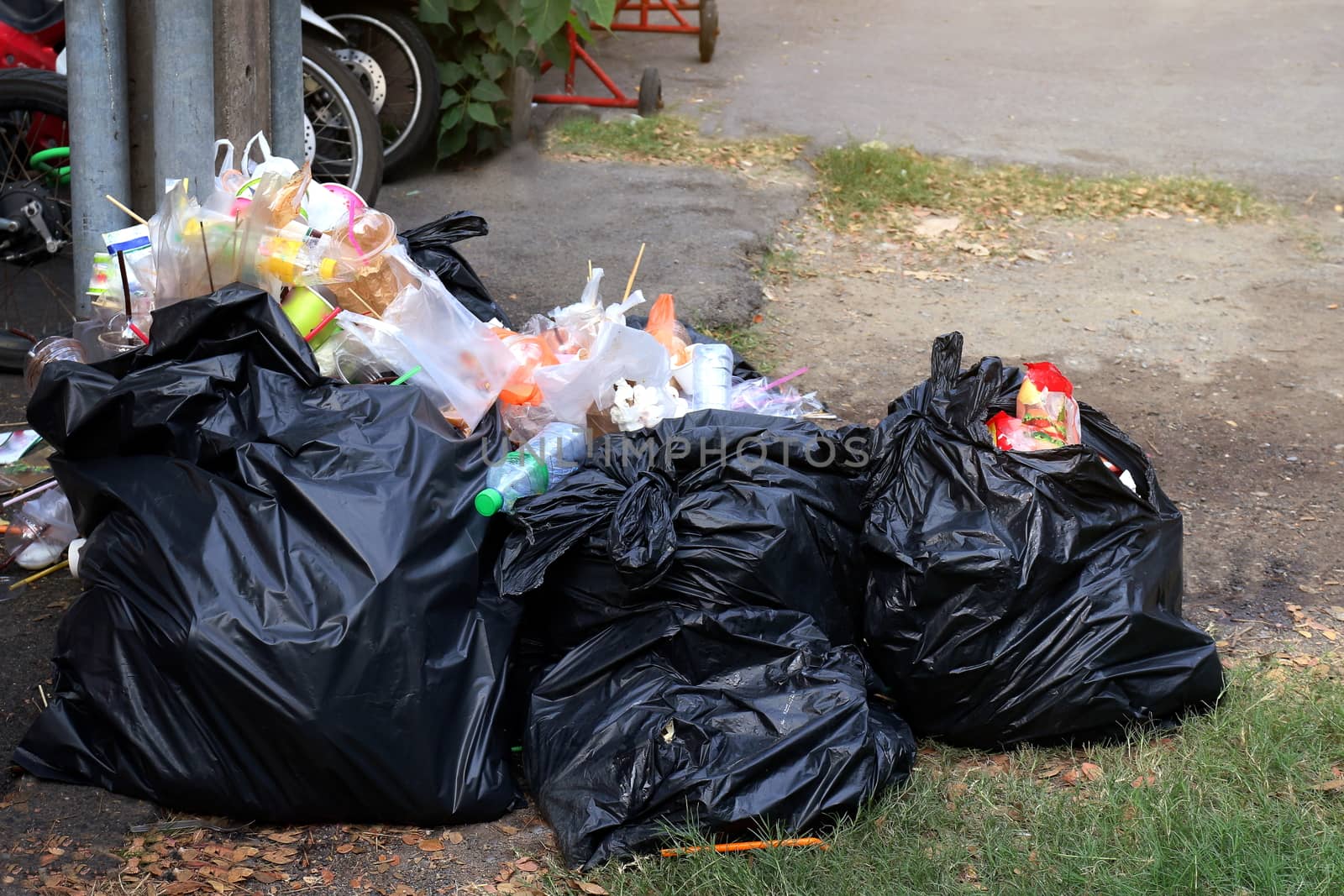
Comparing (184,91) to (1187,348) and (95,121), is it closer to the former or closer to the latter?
(95,121)

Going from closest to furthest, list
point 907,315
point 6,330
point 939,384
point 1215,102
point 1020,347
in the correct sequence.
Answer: point 939,384
point 6,330
point 1020,347
point 907,315
point 1215,102

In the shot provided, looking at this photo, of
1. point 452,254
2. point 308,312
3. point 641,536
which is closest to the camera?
point 641,536

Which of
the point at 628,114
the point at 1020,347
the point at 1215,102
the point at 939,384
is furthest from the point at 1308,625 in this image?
the point at 1215,102

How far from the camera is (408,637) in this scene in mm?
2025

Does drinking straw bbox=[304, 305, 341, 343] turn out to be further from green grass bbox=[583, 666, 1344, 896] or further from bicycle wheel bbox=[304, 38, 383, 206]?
bicycle wheel bbox=[304, 38, 383, 206]

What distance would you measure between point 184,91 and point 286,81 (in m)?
0.47

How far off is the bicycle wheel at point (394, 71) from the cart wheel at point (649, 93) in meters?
1.55

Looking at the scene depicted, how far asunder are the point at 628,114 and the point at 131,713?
16.9ft

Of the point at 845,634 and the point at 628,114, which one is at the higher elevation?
the point at 628,114

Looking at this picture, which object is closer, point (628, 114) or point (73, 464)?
point (73, 464)

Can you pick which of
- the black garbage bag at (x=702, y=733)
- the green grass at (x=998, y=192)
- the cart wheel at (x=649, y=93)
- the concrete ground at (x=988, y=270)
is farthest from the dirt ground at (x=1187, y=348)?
the cart wheel at (x=649, y=93)

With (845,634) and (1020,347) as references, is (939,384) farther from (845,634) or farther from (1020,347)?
(1020,347)

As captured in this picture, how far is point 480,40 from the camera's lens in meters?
5.42

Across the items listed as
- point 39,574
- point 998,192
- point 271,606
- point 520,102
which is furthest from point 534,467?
point 998,192
